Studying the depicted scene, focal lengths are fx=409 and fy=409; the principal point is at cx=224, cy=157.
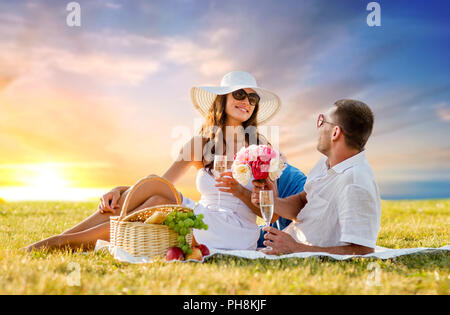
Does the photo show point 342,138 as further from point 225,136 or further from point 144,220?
point 144,220

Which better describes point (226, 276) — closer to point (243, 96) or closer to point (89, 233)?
point (89, 233)

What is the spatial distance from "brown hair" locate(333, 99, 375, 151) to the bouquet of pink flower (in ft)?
2.60

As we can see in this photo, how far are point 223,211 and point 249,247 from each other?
1.84 ft

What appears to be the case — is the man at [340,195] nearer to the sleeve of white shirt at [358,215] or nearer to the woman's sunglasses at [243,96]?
the sleeve of white shirt at [358,215]

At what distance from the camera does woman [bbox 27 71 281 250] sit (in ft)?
16.7

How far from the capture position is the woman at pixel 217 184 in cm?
509

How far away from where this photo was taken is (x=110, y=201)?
5289 millimetres

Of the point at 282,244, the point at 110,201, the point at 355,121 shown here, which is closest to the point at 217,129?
the point at 110,201

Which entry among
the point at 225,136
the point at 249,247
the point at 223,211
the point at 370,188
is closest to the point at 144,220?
the point at 223,211

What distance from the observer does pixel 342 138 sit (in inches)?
172

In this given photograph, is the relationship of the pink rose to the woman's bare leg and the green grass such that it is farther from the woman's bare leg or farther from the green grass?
the woman's bare leg

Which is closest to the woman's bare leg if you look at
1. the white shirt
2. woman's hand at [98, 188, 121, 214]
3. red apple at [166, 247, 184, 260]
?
woman's hand at [98, 188, 121, 214]

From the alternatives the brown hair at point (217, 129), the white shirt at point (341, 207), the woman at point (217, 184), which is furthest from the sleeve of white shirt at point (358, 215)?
the brown hair at point (217, 129)

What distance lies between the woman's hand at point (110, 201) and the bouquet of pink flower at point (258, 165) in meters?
1.64
